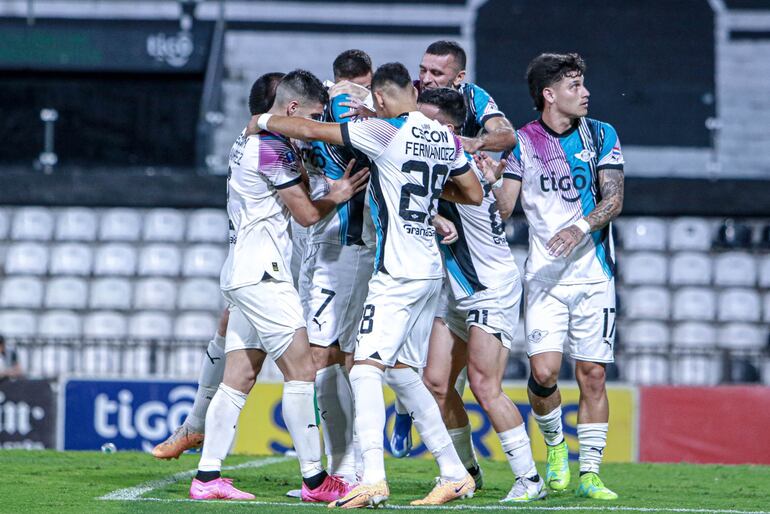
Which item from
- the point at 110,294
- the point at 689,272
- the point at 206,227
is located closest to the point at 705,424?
the point at 689,272

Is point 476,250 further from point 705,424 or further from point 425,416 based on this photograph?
point 705,424

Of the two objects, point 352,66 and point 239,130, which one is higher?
point 239,130

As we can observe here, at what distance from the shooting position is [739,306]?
53.6 feet

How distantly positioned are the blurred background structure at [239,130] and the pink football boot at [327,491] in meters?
9.77

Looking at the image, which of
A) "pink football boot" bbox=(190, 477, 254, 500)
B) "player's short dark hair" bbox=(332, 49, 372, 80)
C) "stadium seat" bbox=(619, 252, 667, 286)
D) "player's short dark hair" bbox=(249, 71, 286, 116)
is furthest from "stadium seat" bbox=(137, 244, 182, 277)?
"pink football boot" bbox=(190, 477, 254, 500)

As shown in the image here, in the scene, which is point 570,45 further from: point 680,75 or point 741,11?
point 741,11

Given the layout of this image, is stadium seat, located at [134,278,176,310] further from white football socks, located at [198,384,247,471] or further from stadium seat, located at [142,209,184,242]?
white football socks, located at [198,384,247,471]

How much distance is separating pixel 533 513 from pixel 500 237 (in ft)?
6.02

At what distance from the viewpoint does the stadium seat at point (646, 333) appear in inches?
627

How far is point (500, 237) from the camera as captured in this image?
7004 mm

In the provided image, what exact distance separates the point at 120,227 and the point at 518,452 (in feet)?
38.1

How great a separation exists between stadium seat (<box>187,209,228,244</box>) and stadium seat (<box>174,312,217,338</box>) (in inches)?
51.7

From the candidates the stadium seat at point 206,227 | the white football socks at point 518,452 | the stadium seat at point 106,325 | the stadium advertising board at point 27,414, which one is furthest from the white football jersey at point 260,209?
the stadium seat at point 206,227

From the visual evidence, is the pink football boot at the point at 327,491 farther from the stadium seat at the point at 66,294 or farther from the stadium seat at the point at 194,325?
the stadium seat at the point at 66,294
